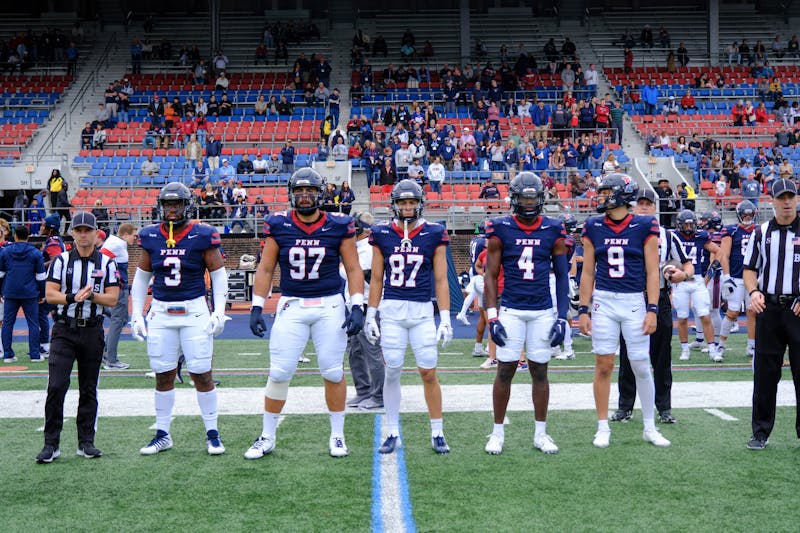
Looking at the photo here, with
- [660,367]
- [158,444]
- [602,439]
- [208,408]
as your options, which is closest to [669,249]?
[660,367]

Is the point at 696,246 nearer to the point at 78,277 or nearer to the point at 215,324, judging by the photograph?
the point at 215,324

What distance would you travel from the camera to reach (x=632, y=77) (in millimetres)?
28344

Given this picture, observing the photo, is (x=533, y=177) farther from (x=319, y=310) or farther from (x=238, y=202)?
(x=238, y=202)

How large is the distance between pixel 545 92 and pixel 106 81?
45.6ft

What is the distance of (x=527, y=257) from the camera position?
6.30 meters

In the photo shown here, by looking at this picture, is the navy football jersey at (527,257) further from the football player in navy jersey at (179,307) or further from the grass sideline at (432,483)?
the football player in navy jersey at (179,307)

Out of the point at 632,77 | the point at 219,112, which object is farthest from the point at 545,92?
the point at 219,112

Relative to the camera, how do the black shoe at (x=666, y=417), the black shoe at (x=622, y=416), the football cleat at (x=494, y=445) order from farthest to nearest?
the black shoe at (x=622, y=416), the black shoe at (x=666, y=417), the football cleat at (x=494, y=445)

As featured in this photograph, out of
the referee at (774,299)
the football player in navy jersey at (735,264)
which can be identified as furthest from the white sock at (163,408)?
the football player in navy jersey at (735,264)

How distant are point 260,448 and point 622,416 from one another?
3039 mm

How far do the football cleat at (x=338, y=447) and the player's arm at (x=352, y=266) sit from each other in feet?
3.21

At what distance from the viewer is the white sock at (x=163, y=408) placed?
639cm

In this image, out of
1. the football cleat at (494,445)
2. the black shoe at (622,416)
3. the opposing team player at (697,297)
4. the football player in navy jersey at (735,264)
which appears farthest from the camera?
the opposing team player at (697,297)

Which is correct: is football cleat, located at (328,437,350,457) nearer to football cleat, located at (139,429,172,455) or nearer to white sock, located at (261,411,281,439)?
white sock, located at (261,411,281,439)
